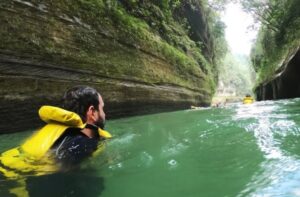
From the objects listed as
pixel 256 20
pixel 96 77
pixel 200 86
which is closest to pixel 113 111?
pixel 96 77

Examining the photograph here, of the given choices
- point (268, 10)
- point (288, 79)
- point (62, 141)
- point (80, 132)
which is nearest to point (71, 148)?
point (62, 141)

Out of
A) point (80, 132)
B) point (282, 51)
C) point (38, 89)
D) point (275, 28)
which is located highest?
point (275, 28)

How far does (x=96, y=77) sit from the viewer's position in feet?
27.5

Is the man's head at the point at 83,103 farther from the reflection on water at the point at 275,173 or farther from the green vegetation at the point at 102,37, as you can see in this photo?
the green vegetation at the point at 102,37

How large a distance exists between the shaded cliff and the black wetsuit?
45.6ft

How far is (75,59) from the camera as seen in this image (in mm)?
7777

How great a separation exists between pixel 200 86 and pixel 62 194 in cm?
1607

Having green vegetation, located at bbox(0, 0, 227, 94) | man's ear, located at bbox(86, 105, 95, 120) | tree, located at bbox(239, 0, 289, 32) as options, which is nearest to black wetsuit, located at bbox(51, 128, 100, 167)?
man's ear, located at bbox(86, 105, 95, 120)

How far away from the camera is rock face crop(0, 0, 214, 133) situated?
6.39 meters

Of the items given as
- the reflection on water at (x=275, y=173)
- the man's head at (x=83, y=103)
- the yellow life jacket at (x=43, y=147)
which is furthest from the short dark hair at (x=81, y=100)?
the reflection on water at (x=275, y=173)

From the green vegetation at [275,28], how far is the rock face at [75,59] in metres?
10.7

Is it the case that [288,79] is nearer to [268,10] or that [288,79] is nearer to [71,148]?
[268,10]

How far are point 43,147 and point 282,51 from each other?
65.9 feet

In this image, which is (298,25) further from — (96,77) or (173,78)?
(96,77)
